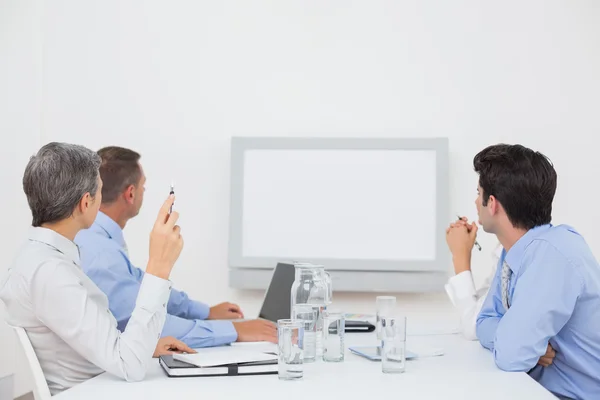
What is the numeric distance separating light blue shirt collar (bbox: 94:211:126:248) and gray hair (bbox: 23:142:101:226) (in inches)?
28.3

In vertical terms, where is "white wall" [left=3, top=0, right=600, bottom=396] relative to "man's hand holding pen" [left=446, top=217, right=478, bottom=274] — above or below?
Answer: above

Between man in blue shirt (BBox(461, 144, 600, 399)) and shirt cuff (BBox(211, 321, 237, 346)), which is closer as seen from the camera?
man in blue shirt (BBox(461, 144, 600, 399))

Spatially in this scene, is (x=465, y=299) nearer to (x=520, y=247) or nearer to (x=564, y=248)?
(x=520, y=247)

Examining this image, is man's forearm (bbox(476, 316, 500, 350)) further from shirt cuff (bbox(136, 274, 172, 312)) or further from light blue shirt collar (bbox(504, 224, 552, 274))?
shirt cuff (bbox(136, 274, 172, 312))

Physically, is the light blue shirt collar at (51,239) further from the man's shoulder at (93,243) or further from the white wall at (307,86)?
the white wall at (307,86)

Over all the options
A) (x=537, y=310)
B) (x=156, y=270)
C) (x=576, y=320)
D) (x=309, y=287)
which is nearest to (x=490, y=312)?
(x=576, y=320)

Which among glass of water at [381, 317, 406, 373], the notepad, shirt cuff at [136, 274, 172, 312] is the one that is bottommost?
the notepad

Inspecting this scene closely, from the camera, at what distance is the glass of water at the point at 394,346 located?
6.23ft

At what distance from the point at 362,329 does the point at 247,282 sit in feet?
5.84

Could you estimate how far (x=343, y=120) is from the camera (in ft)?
14.9

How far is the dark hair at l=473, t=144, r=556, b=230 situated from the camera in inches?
88.4

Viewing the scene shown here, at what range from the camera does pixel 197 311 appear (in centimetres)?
318

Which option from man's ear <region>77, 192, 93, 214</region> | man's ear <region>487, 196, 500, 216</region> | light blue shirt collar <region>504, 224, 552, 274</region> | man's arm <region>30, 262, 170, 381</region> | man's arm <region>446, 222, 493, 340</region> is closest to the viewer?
man's arm <region>30, 262, 170, 381</region>

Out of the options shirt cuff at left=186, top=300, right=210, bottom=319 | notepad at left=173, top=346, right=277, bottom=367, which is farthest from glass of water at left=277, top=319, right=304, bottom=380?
shirt cuff at left=186, top=300, right=210, bottom=319
